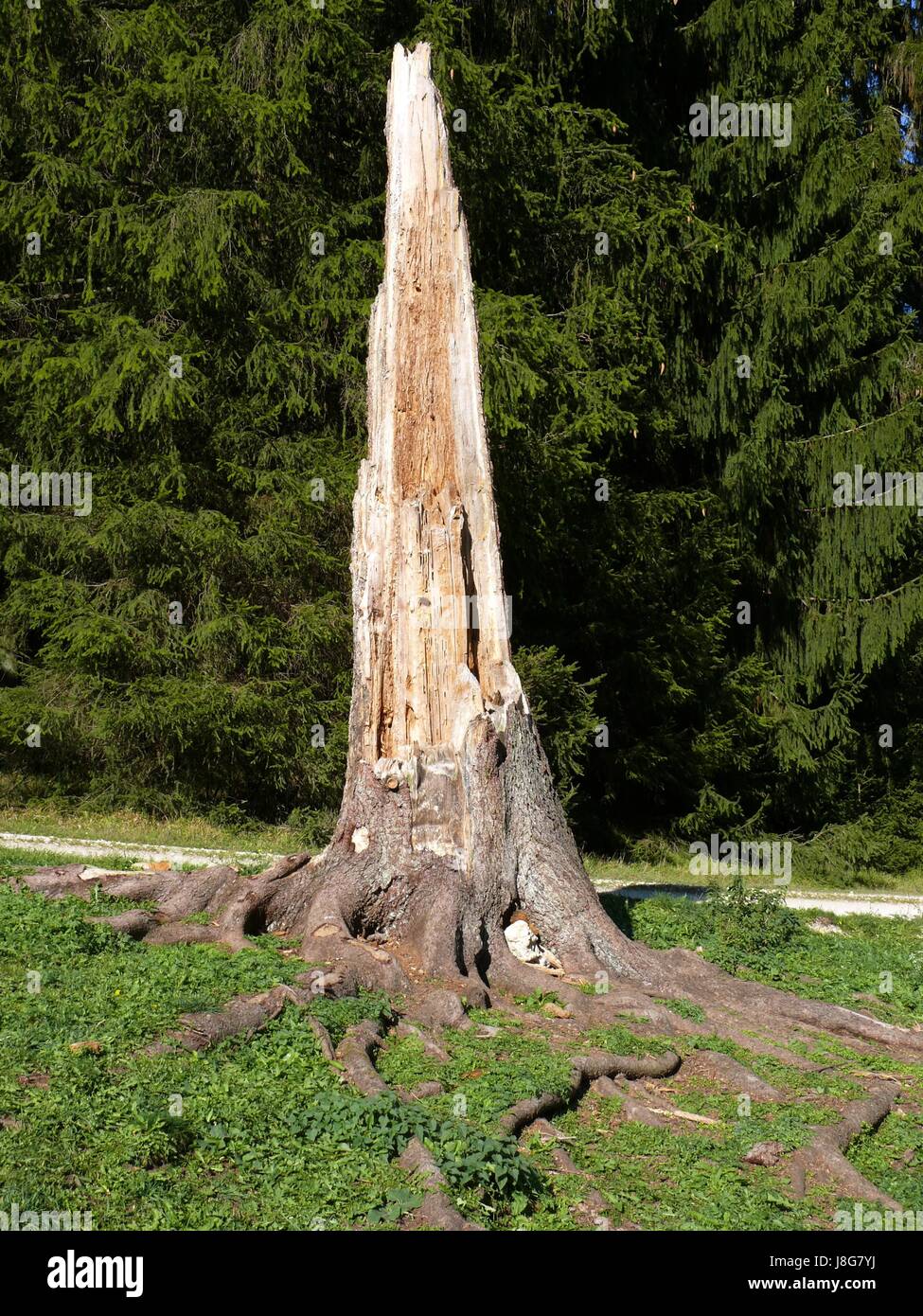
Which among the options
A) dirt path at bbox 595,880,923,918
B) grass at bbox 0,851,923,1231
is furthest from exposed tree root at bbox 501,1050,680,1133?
dirt path at bbox 595,880,923,918

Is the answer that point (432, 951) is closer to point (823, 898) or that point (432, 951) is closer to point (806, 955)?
point (806, 955)

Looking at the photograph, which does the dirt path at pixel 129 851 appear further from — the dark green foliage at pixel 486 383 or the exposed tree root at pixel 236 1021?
the exposed tree root at pixel 236 1021

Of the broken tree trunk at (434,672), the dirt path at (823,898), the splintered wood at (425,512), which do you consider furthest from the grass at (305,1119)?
the dirt path at (823,898)

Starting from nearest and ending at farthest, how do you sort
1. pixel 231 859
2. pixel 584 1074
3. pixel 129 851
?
1. pixel 584 1074
2. pixel 231 859
3. pixel 129 851

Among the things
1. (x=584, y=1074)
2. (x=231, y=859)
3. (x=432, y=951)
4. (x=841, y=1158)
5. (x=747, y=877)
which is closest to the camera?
(x=841, y=1158)

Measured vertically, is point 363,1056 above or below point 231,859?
below

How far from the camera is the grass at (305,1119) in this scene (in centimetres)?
454

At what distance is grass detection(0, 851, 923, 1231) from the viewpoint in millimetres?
4535

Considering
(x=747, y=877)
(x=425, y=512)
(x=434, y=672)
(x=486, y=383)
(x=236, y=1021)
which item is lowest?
(x=747, y=877)

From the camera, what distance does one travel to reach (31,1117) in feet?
15.6

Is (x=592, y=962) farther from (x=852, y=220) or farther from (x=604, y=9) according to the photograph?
(x=852, y=220)

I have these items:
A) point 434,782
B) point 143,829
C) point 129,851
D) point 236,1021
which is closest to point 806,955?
point 434,782

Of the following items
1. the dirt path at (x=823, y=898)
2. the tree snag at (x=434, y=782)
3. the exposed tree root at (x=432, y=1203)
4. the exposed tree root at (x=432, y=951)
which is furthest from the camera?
the dirt path at (x=823, y=898)

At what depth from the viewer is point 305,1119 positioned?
17.0 feet
